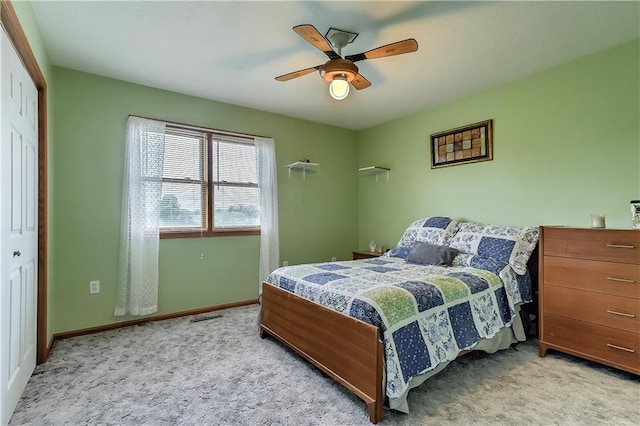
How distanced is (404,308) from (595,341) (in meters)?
1.51

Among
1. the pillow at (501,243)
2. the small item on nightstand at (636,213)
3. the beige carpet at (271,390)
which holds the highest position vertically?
the small item on nightstand at (636,213)

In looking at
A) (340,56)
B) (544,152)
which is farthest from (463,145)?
(340,56)

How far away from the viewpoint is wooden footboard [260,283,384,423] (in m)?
1.68

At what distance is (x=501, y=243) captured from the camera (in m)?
2.82

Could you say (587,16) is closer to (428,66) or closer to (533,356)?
(428,66)

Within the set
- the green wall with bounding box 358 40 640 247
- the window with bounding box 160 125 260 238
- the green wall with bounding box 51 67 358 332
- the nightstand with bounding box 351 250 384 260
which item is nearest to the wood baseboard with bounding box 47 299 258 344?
the green wall with bounding box 51 67 358 332

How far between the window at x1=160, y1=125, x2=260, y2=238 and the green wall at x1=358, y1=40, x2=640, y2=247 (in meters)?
2.06

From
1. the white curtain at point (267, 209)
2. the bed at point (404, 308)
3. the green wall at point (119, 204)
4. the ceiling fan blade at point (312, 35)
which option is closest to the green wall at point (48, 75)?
the green wall at point (119, 204)

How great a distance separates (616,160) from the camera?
8.39 feet

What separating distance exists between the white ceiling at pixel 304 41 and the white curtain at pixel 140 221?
25.0 inches

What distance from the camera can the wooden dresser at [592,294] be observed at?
2.09 meters

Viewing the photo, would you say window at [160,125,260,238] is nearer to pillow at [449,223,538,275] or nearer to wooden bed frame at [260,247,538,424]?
wooden bed frame at [260,247,538,424]

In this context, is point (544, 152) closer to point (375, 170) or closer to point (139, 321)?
point (375, 170)

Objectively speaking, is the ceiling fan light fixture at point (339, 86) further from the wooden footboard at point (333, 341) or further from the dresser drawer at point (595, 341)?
the dresser drawer at point (595, 341)
